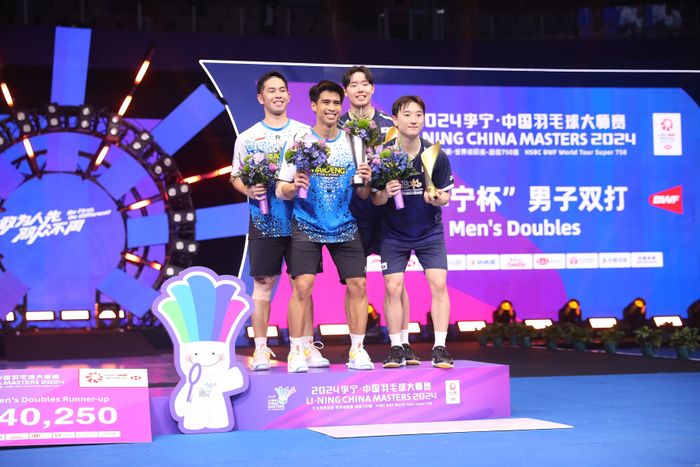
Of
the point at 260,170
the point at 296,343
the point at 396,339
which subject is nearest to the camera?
the point at 260,170

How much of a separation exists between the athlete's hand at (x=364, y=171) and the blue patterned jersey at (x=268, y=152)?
445mm

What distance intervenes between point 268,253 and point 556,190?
6524 mm

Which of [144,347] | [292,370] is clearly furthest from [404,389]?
[144,347]

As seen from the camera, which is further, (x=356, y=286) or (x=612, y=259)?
(x=612, y=259)

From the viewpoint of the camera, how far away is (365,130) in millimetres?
5164

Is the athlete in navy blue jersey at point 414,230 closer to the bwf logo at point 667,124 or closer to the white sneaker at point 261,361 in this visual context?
the white sneaker at point 261,361

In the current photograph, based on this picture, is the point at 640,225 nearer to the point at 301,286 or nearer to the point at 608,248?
the point at 608,248

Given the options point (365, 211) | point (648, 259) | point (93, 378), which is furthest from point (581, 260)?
point (93, 378)

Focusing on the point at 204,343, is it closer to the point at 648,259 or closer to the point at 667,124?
the point at 648,259

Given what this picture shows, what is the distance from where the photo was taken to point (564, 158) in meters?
11.3

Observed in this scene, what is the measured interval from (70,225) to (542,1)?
7.34 metres

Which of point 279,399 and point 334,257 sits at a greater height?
point 334,257

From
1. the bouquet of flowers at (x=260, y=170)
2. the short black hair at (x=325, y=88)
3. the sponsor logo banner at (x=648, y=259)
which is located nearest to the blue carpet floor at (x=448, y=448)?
the bouquet of flowers at (x=260, y=170)

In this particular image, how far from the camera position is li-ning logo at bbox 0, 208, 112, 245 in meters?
11.8
